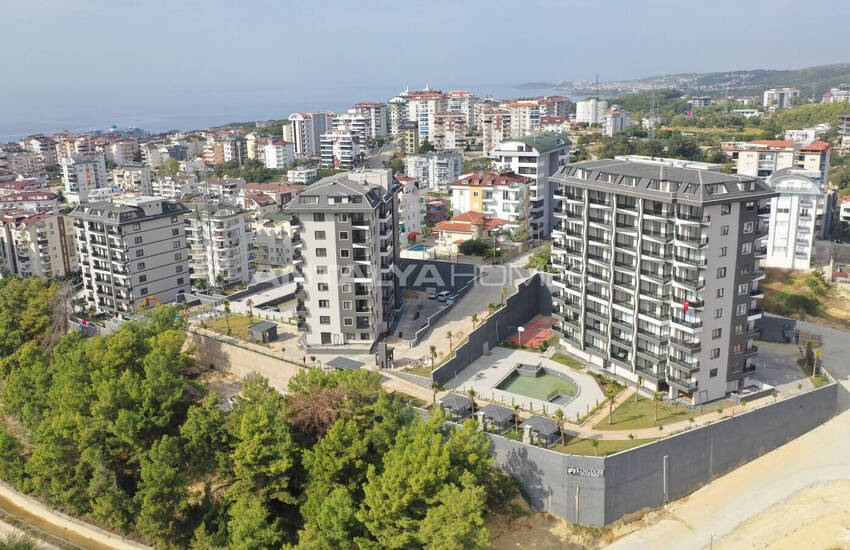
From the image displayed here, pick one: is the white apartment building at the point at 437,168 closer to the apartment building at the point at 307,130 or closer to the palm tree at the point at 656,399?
the apartment building at the point at 307,130

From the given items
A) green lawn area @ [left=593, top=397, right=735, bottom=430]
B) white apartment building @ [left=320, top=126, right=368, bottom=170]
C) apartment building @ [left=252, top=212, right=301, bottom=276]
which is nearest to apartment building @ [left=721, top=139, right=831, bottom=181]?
green lawn area @ [left=593, top=397, right=735, bottom=430]

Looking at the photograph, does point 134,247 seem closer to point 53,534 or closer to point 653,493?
point 53,534

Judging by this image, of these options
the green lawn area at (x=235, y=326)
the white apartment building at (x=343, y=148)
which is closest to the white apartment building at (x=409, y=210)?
the green lawn area at (x=235, y=326)

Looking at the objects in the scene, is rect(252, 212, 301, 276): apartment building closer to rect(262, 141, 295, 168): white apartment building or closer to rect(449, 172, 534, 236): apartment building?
rect(449, 172, 534, 236): apartment building

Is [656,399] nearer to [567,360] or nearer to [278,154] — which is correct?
[567,360]

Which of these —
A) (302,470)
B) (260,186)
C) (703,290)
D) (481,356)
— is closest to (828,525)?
(703,290)

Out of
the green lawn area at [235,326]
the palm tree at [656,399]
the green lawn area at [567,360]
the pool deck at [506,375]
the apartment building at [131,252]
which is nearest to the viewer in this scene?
the palm tree at [656,399]

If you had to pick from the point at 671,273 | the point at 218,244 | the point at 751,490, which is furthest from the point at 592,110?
the point at 751,490
